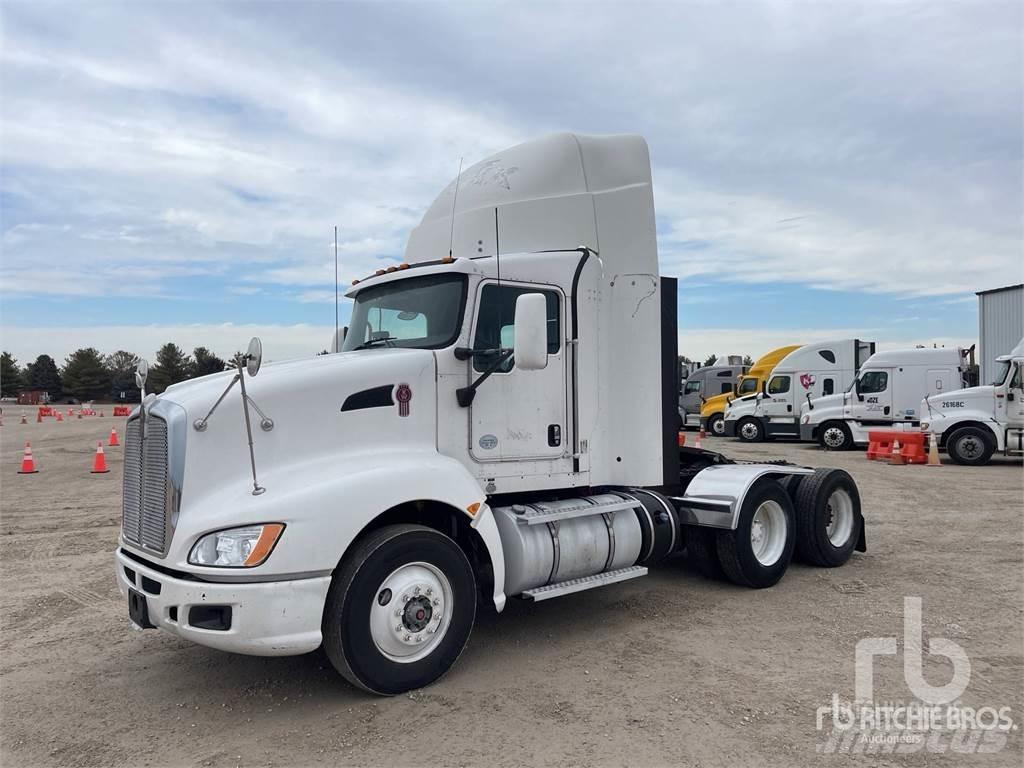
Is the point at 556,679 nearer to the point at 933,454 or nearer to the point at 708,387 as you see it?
the point at 933,454

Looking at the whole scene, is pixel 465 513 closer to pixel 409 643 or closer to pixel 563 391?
pixel 409 643

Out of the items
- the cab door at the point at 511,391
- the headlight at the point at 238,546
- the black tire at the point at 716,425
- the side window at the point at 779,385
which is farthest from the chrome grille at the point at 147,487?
the black tire at the point at 716,425

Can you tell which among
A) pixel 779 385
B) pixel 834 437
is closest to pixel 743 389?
pixel 779 385

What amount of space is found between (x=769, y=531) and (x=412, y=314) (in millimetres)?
4255

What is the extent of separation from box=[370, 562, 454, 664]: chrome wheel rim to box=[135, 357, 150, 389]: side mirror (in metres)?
2.13

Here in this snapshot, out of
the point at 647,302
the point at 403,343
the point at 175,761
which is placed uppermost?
the point at 647,302

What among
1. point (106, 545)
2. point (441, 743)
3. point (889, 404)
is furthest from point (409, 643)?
point (889, 404)

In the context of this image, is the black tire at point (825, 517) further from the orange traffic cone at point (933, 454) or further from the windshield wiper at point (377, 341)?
the orange traffic cone at point (933, 454)

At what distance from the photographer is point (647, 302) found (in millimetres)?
6594

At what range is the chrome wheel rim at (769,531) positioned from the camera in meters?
7.29

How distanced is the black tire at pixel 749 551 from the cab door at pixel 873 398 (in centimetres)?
1620

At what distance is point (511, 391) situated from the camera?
5.63m

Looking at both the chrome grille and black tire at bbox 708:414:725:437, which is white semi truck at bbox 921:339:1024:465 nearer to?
black tire at bbox 708:414:725:437

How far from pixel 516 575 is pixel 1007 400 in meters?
17.6
